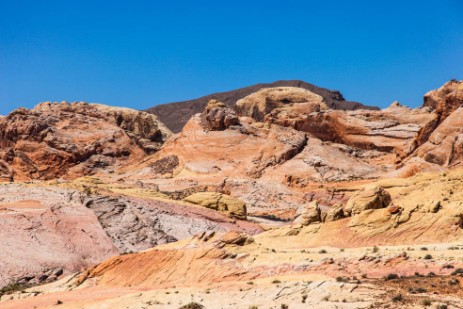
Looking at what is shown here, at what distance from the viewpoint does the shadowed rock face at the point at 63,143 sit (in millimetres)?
84312

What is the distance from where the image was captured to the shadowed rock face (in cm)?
8431

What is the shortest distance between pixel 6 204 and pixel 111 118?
55.5 meters

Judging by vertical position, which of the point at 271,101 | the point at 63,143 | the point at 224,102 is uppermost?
the point at 224,102

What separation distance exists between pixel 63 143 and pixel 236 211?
134 ft

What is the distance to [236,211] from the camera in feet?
178

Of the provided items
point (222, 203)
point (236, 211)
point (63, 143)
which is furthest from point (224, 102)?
point (236, 211)

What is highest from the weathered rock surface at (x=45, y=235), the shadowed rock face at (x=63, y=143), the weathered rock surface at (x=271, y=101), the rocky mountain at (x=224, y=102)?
the rocky mountain at (x=224, y=102)

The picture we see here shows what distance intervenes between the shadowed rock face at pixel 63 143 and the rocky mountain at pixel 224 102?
6891 centimetres

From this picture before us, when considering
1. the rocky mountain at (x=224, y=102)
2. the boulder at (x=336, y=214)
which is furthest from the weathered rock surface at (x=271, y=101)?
the boulder at (x=336, y=214)

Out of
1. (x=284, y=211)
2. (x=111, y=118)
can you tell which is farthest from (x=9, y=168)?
(x=284, y=211)

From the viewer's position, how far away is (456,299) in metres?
17.3

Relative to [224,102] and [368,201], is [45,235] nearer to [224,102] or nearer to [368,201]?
[368,201]

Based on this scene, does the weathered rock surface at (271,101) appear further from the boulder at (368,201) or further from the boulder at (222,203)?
the boulder at (368,201)

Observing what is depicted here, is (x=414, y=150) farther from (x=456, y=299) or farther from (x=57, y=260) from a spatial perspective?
(x=456, y=299)
